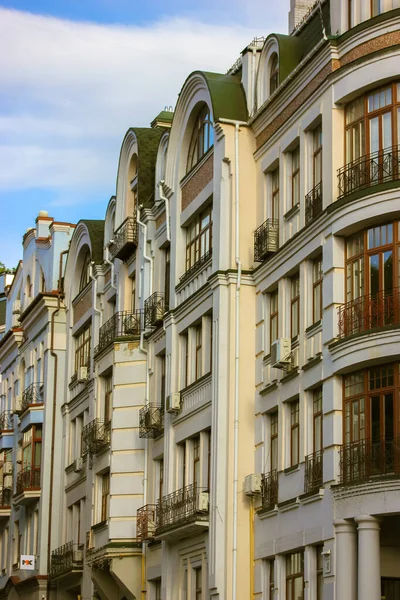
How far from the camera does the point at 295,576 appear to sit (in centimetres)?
3048

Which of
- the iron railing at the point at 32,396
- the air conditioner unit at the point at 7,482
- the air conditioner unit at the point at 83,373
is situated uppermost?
the iron railing at the point at 32,396

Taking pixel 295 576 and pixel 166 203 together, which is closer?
pixel 295 576

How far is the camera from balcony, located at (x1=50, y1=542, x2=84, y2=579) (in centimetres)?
4606

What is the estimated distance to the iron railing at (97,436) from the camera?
43.7 metres

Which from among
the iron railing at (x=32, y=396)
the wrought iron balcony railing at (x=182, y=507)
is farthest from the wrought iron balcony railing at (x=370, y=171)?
the iron railing at (x=32, y=396)

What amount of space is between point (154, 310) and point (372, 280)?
1321 cm

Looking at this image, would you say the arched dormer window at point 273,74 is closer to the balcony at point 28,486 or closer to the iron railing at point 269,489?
the iron railing at point 269,489

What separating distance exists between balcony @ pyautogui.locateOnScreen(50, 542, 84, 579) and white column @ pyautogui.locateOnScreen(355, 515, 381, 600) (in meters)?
20.6

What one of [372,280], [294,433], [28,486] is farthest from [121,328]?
[372,280]

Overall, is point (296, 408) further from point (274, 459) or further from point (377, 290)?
point (377, 290)

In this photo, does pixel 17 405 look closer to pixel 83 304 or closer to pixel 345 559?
pixel 83 304

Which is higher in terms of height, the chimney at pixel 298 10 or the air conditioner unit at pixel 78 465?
the chimney at pixel 298 10

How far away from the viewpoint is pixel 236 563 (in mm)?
32438

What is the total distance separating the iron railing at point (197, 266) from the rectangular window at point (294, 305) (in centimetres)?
407
